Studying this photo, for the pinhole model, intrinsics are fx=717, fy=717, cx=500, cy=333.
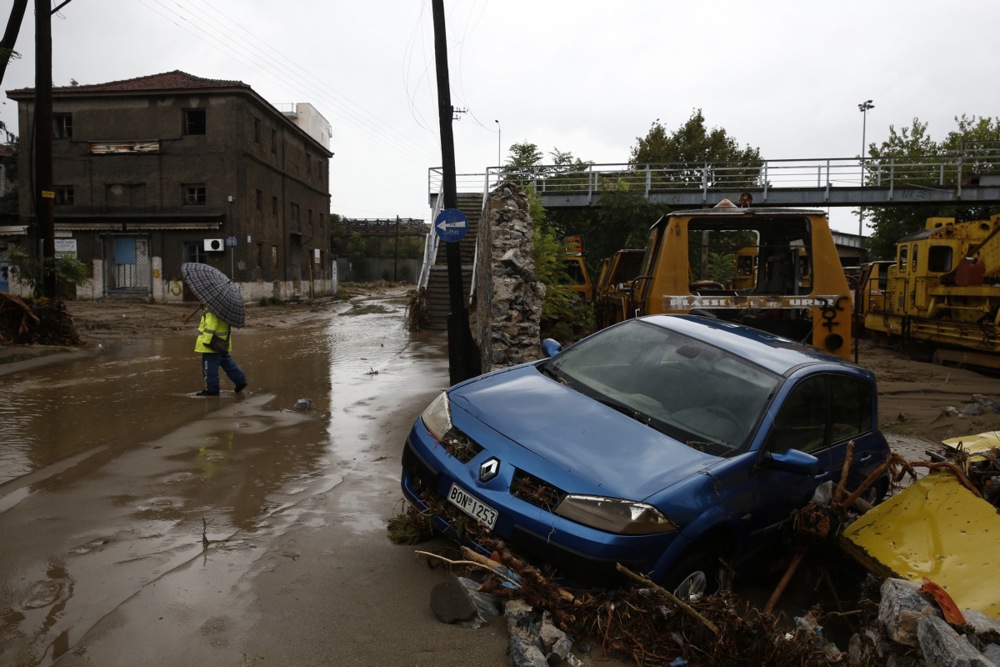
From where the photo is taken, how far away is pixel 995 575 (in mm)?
3422

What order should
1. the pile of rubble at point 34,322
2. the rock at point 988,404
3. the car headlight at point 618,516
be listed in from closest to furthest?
the car headlight at point 618,516 < the rock at point 988,404 < the pile of rubble at point 34,322

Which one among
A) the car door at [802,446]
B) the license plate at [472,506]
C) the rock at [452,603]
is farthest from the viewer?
the car door at [802,446]

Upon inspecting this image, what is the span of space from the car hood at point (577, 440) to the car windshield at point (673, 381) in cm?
18

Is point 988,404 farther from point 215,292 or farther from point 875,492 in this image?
point 215,292

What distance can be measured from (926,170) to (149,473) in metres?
32.9

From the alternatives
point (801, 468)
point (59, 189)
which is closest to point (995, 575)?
point (801, 468)

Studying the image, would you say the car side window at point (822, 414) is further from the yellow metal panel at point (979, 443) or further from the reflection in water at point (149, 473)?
the reflection in water at point (149, 473)

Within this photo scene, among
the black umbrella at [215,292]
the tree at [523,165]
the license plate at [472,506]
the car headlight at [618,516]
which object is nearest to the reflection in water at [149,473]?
the black umbrella at [215,292]

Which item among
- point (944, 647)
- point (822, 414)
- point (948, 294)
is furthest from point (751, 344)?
point (948, 294)

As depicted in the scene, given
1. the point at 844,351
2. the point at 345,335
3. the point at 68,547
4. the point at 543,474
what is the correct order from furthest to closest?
the point at 345,335, the point at 844,351, the point at 68,547, the point at 543,474

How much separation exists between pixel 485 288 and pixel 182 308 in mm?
20297

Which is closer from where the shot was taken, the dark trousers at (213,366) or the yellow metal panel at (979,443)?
the yellow metal panel at (979,443)

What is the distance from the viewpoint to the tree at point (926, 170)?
2750cm

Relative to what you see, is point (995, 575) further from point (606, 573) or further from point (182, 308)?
point (182, 308)
